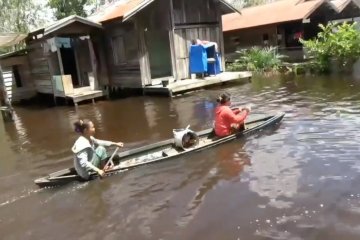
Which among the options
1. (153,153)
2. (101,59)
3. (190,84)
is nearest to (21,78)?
(101,59)

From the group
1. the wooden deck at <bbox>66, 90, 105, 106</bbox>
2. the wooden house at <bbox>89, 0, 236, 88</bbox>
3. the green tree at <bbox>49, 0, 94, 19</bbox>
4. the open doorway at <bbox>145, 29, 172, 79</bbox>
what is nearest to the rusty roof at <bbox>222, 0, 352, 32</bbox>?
the wooden house at <bbox>89, 0, 236, 88</bbox>

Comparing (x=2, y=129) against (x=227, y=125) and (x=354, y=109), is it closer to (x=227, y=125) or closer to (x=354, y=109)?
(x=227, y=125)

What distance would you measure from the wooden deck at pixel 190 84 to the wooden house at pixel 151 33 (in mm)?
704

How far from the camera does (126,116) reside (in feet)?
44.8

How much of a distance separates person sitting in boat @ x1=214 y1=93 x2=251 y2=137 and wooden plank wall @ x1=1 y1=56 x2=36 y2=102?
1494 centimetres

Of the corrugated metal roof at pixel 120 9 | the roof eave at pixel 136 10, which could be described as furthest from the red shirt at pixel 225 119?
the corrugated metal roof at pixel 120 9

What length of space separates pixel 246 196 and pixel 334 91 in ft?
31.8

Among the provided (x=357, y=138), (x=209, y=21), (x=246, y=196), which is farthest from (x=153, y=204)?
(x=209, y=21)

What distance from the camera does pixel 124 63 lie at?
738 inches

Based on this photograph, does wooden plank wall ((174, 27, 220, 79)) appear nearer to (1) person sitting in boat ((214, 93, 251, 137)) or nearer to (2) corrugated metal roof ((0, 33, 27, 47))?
(2) corrugated metal roof ((0, 33, 27, 47))

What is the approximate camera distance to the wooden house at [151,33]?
57.9ft

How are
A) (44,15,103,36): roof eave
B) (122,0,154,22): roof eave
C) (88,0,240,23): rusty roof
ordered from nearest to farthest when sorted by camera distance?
(44,15,103,36): roof eave < (122,0,154,22): roof eave < (88,0,240,23): rusty roof

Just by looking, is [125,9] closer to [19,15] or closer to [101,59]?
[101,59]

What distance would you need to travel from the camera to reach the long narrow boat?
7.09m
